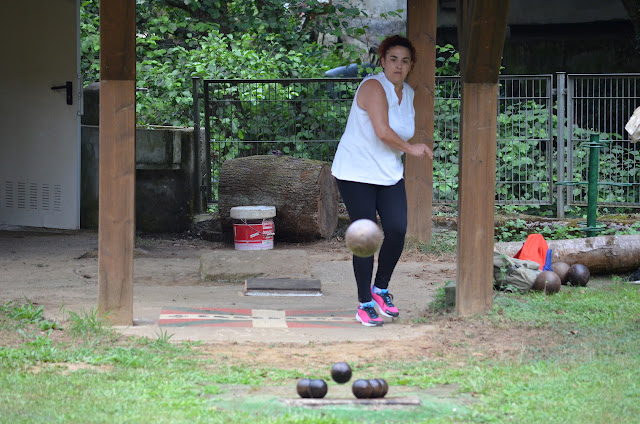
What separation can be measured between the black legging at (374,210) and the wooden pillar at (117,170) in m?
→ 1.48

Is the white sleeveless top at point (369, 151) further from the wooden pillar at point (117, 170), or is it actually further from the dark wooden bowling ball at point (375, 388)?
the dark wooden bowling ball at point (375, 388)

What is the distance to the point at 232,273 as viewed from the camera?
7848mm

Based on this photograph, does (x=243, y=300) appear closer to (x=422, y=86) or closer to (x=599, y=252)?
(x=599, y=252)

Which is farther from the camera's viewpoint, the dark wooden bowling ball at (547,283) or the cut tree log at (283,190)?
the cut tree log at (283,190)

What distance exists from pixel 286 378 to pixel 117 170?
6.77ft

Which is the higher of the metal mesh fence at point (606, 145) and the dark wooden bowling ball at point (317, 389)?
the metal mesh fence at point (606, 145)

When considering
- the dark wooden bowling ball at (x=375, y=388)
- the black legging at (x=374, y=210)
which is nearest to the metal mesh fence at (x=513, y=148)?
the black legging at (x=374, y=210)

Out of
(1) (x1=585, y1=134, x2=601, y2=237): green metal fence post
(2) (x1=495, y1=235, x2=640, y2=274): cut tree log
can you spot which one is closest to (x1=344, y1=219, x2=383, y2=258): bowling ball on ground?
(2) (x1=495, y1=235, x2=640, y2=274): cut tree log

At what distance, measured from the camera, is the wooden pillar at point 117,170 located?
5668 mm

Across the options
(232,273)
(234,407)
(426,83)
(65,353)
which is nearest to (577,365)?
(234,407)

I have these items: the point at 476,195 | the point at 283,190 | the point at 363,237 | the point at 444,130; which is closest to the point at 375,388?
the point at 363,237

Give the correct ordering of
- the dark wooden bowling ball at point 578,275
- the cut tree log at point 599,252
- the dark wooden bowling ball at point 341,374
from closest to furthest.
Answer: the dark wooden bowling ball at point 341,374
the dark wooden bowling ball at point 578,275
the cut tree log at point 599,252

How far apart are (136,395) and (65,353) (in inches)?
40.1

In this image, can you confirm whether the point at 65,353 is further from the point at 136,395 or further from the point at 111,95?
the point at 111,95
